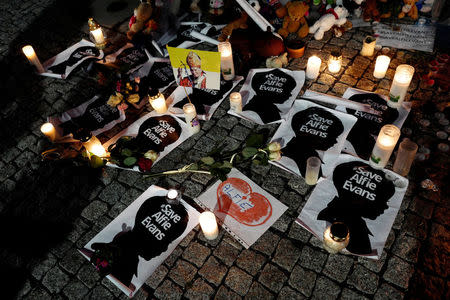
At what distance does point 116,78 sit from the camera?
530cm

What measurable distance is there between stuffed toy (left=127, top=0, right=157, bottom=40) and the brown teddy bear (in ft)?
7.30

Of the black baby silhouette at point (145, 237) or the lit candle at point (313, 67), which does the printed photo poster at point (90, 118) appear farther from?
the lit candle at point (313, 67)

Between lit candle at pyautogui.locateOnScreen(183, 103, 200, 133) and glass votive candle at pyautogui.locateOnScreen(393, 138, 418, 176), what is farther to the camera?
lit candle at pyautogui.locateOnScreen(183, 103, 200, 133)

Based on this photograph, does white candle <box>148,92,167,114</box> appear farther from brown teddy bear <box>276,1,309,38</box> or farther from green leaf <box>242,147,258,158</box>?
brown teddy bear <box>276,1,309,38</box>

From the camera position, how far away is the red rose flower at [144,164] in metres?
3.91

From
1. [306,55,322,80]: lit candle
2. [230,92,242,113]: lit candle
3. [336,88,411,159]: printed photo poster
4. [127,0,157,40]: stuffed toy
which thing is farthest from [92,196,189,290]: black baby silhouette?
[127,0,157,40]: stuffed toy

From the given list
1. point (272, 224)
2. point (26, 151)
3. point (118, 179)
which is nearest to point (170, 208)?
point (118, 179)

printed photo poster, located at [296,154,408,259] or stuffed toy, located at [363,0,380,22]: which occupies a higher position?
stuffed toy, located at [363,0,380,22]

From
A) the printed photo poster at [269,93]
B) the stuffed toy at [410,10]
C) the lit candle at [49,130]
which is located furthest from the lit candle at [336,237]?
the stuffed toy at [410,10]

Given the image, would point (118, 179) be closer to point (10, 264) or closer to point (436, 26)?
point (10, 264)

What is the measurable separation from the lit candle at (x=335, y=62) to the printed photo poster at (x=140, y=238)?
9.72 ft

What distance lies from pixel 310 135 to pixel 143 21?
3.71 metres

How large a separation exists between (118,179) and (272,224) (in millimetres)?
2003

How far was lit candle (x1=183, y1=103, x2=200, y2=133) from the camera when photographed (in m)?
4.11
